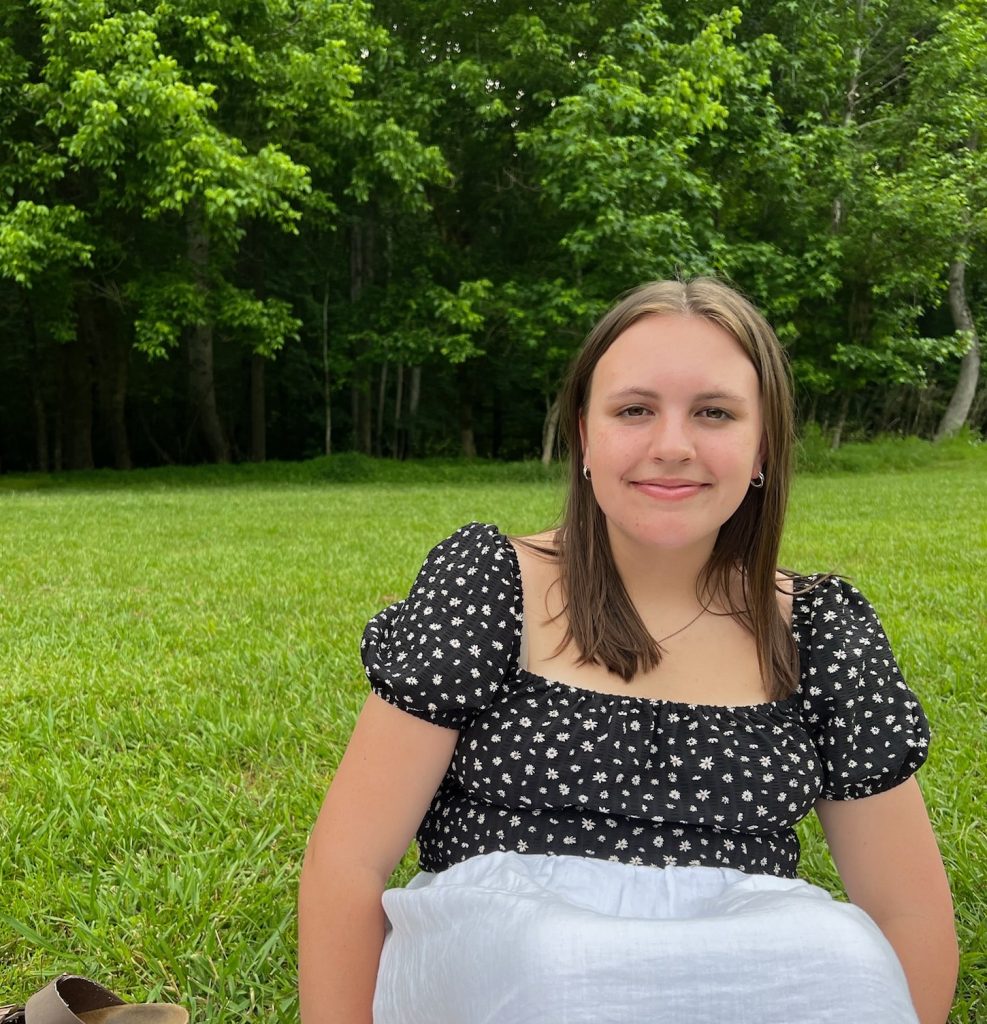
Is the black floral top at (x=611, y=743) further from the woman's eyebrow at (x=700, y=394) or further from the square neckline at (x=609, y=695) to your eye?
the woman's eyebrow at (x=700, y=394)

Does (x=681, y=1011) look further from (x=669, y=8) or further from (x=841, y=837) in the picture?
(x=669, y=8)

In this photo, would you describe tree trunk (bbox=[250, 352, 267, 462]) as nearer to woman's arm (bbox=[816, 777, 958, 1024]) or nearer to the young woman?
the young woman

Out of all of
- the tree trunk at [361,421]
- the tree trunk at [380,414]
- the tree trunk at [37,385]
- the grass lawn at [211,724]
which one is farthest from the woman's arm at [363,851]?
the tree trunk at [37,385]

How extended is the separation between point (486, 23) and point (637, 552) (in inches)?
733

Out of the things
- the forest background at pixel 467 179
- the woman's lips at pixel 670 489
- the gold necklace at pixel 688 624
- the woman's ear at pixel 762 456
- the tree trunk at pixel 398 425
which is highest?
the forest background at pixel 467 179

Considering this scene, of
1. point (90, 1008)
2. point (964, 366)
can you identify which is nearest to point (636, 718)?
point (90, 1008)

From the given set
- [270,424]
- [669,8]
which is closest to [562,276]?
[669,8]

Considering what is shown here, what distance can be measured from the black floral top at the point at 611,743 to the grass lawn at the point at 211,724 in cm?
77

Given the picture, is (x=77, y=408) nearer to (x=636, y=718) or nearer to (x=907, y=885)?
(x=636, y=718)

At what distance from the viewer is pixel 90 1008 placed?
1.81m

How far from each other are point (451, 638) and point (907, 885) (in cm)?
83

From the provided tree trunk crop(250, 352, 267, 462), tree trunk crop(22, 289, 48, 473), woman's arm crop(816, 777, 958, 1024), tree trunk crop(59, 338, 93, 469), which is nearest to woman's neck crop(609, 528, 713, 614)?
woman's arm crop(816, 777, 958, 1024)

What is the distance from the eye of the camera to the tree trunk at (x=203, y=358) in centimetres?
1753

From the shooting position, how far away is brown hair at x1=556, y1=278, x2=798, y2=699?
65.2 inches
